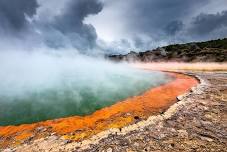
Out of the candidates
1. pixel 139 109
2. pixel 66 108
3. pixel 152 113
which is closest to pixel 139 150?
pixel 152 113

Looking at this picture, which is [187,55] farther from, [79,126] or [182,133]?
[182,133]

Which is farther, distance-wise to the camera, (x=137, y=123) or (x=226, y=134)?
(x=137, y=123)

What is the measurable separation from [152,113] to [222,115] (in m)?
2.95

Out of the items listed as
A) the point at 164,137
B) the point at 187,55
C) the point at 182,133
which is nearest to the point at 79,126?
the point at 164,137

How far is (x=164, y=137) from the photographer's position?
6.51 m

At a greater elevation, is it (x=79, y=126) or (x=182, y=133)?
(x=182, y=133)

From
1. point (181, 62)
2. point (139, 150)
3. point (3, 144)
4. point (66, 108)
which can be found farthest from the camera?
point (181, 62)

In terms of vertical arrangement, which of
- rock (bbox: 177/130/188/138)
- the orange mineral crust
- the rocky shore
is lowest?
the orange mineral crust

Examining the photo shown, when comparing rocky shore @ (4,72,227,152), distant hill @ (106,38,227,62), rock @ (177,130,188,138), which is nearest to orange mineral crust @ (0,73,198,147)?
rocky shore @ (4,72,227,152)

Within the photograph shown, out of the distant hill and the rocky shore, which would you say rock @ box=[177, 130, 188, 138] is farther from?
the distant hill

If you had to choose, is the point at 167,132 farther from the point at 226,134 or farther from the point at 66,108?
the point at 66,108

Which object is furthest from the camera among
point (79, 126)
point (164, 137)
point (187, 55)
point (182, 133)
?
point (187, 55)

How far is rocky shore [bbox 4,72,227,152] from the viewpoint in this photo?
5.99 m

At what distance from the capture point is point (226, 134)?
6.55m
